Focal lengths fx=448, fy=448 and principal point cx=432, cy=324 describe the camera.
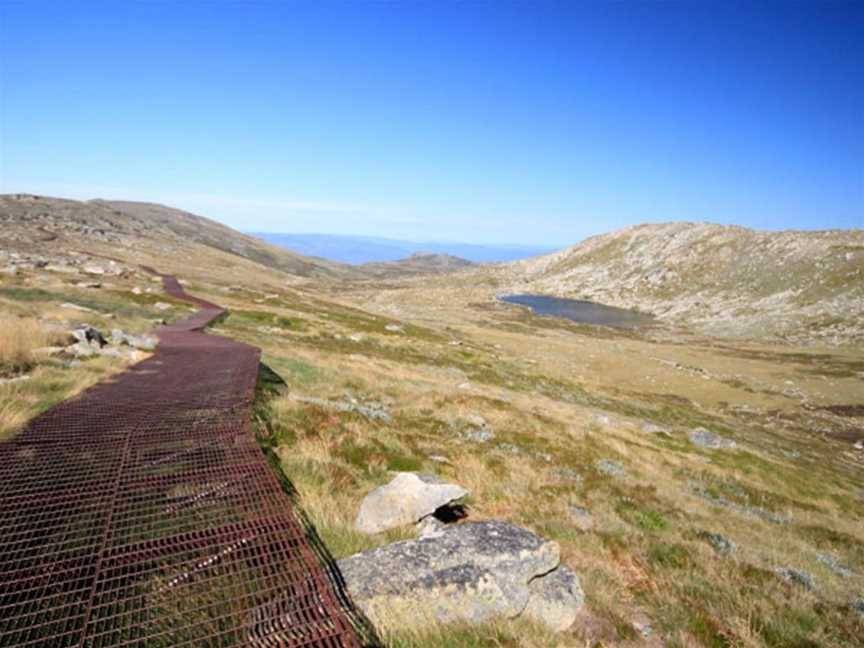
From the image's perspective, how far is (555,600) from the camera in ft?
20.3

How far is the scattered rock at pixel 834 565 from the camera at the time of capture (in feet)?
40.0

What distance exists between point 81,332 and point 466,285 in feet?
572

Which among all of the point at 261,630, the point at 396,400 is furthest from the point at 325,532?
the point at 396,400

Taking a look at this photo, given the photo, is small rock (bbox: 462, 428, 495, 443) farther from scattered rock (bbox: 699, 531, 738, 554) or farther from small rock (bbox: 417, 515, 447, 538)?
small rock (bbox: 417, 515, 447, 538)

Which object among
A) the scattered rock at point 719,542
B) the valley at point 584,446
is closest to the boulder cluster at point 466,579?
the valley at point 584,446

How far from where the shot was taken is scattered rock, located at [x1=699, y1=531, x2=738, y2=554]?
35.6ft

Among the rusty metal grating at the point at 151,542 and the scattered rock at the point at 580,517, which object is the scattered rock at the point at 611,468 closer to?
the scattered rock at the point at 580,517

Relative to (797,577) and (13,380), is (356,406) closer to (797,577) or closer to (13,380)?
(13,380)

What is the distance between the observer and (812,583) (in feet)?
31.4

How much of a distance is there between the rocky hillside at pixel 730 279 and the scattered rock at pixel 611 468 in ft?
315

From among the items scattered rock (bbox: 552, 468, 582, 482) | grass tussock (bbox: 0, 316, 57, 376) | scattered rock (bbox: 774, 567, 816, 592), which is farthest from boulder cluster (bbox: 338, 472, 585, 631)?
grass tussock (bbox: 0, 316, 57, 376)

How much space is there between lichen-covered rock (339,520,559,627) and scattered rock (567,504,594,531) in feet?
14.4

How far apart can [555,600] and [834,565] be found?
40.0 ft

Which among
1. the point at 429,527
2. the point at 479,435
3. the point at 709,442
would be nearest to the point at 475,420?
the point at 479,435
